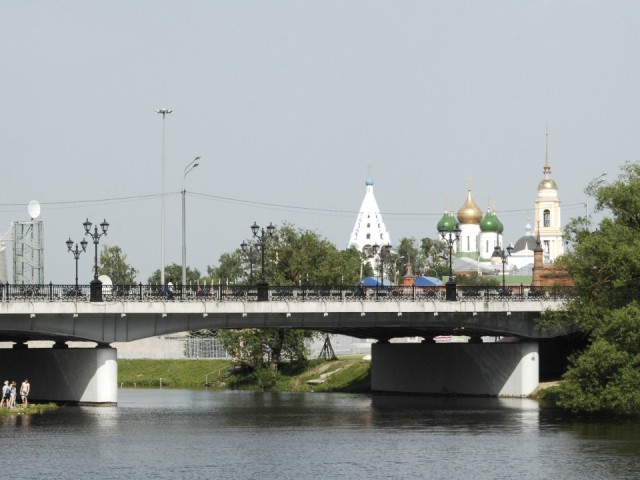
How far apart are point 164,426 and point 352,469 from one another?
20.7 metres

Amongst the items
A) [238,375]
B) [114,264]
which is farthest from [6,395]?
[114,264]

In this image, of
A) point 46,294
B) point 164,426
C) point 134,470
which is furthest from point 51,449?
point 46,294

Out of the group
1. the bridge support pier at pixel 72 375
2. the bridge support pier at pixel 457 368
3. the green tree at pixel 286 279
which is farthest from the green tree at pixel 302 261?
the bridge support pier at pixel 72 375

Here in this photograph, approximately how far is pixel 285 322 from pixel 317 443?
24.4m

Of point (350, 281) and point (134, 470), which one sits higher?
point (350, 281)

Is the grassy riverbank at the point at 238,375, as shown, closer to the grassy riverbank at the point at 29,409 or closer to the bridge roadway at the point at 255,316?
the bridge roadway at the point at 255,316

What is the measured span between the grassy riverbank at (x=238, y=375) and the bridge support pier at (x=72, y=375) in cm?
2975

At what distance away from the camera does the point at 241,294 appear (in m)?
85.8

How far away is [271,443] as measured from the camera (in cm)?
6391

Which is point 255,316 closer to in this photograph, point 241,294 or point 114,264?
point 241,294

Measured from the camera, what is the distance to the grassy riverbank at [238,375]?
117 m

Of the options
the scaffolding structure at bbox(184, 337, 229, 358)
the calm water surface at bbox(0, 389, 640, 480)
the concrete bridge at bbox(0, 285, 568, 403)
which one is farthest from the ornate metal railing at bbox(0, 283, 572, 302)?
the scaffolding structure at bbox(184, 337, 229, 358)

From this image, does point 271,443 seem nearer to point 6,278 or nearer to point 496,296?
point 496,296

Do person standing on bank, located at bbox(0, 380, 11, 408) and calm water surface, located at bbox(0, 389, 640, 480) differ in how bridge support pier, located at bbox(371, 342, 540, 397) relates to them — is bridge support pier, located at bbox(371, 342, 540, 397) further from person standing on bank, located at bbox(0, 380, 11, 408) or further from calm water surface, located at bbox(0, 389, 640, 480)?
person standing on bank, located at bbox(0, 380, 11, 408)
